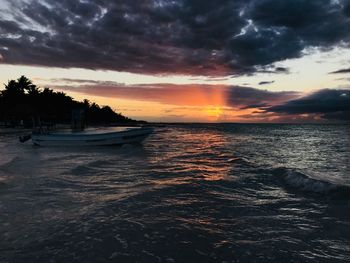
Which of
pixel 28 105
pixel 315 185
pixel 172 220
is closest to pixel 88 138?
pixel 315 185

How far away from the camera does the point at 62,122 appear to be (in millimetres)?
120375

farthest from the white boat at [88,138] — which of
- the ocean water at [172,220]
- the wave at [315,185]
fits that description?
the wave at [315,185]

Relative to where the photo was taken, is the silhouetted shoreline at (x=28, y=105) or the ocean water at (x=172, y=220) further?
the silhouetted shoreline at (x=28, y=105)

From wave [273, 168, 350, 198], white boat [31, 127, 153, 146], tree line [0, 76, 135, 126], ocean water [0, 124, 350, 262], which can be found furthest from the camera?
tree line [0, 76, 135, 126]

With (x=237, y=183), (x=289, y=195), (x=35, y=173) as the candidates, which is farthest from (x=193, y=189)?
(x=35, y=173)

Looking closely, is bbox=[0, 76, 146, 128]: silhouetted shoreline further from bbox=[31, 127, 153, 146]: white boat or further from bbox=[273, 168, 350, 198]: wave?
bbox=[273, 168, 350, 198]: wave

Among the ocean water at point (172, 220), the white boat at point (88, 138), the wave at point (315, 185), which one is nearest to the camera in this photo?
the ocean water at point (172, 220)

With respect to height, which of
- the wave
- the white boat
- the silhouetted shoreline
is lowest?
the wave

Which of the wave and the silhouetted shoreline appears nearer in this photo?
the wave

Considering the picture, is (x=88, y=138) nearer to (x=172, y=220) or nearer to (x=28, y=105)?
(x=172, y=220)

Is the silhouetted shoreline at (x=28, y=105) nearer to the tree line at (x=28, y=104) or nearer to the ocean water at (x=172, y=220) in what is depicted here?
the tree line at (x=28, y=104)

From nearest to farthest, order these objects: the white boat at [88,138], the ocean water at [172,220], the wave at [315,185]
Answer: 1. the ocean water at [172,220]
2. the wave at [315,185]
3. the white boat at [88,138]

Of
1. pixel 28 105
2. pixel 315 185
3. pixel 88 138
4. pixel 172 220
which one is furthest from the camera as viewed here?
pixel 28 105

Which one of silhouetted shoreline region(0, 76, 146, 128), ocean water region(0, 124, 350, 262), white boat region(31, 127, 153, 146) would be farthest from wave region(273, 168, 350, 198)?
silhouetted shoreline region(0, 76, 146, 128)
